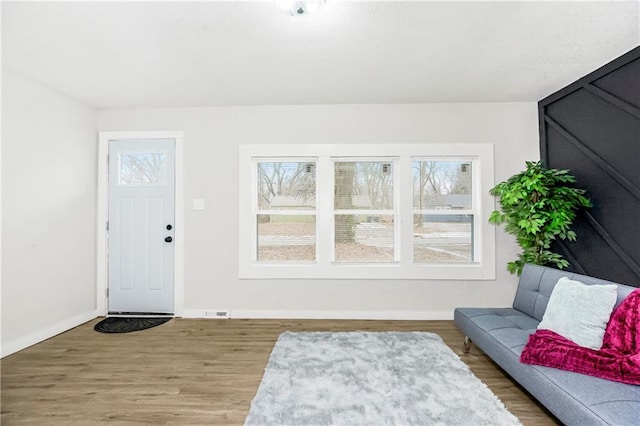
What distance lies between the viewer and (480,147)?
334cm

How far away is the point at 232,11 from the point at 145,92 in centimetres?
175

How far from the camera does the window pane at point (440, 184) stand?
136 inches

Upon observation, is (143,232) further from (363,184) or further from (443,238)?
(443,238)

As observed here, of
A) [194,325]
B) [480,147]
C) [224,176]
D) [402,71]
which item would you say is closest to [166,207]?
[224,176]

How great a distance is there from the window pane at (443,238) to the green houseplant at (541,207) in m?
0.54

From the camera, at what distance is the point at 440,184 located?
3469 mm

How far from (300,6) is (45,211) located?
309 centimetres

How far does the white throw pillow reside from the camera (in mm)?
1716

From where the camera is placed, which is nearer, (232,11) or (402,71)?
(232,11)

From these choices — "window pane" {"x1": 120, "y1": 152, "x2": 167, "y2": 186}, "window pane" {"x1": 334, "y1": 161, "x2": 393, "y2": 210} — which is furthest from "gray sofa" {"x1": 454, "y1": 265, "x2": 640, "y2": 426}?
"window pane" {"x1": 120, "y1": 152, "x2": 167, "y2": 186}

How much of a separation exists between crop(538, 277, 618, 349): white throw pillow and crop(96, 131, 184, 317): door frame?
11.7 feet

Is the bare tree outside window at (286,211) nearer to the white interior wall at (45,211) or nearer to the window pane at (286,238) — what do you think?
the window pane at (286,238)

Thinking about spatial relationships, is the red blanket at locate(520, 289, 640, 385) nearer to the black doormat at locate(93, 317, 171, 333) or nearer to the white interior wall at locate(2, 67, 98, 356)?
the black doormat at locate(93, 317, 171, 333)

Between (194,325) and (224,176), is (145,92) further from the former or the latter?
(194,325)
